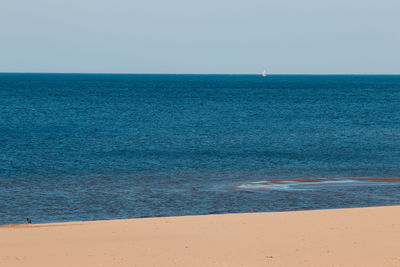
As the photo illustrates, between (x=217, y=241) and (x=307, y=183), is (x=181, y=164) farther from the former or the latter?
(x=217, y=241)

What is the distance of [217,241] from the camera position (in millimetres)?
15438

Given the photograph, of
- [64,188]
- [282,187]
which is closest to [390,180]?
[282,187]

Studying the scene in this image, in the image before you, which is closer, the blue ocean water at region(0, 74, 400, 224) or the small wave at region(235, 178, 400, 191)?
the blue ocean water at region(0, 74, 400, 224)

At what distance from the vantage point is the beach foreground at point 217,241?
1345 centimetres

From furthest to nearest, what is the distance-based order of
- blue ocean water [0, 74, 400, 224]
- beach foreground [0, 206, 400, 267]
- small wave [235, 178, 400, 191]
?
1. small wave [235, 178, 400, 191]
2. blue ocean water [0, 74, 400, 224]
3. beach foreground [0, 206, 400, 267]

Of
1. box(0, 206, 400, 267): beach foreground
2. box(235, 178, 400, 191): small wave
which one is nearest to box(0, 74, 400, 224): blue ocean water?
box(235, 178, 400, 191): small wave

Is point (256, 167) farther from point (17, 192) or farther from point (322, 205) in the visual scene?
point (17, 192)

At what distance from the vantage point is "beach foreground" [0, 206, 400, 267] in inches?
530

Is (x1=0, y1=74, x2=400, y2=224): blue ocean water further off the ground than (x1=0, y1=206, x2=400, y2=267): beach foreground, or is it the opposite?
(x1=0, y1=206, x2=400, y2=267): beach foreground

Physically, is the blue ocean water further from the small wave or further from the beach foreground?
the beach foreground

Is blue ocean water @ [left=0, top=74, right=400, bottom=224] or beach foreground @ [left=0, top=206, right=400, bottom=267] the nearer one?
beach foreground @ [left=0, top=206, right=400, bottom=267]

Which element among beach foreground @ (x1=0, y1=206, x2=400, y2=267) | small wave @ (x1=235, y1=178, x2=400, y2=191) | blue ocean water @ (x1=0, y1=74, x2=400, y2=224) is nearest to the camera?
beach foreground @ (x1=0, y1=206, x2=400, y2=267)

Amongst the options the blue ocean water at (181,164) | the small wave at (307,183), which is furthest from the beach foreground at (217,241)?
the small wave at (307,183)

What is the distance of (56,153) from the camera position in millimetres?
40312
